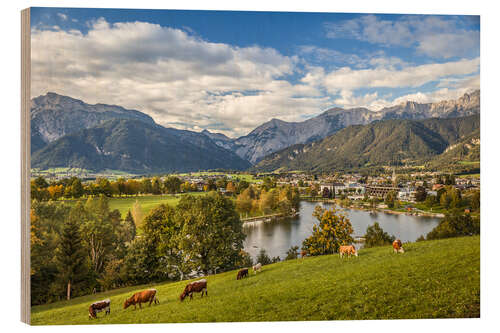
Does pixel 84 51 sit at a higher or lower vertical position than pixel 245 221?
higher

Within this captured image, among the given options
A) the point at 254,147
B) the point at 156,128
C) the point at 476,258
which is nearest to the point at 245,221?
the point at 254,147

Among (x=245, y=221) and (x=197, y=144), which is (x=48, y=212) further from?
(x=245, y=221)

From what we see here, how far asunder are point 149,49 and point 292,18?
3.60 meters

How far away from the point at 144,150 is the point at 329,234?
556 cm

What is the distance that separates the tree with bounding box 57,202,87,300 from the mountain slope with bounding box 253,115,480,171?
4724mm

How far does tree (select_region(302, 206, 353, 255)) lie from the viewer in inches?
307

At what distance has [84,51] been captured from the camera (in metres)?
6.95

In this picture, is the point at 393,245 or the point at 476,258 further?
the point at 393,245

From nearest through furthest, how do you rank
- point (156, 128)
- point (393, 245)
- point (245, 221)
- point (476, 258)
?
point (476, 258), point (393, 245), point (245, 221), point (156, 128)

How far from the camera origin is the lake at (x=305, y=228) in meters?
7.63

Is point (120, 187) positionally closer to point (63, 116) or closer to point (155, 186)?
point (155, 186)

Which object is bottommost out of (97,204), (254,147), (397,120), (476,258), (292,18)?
(476,258)

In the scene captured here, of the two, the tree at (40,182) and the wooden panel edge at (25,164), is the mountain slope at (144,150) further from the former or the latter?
the wooden panel edge at (25,164)

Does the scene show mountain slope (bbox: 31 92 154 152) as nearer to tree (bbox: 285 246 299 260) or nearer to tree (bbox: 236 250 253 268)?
tree (bbox: 236 250 253 268)
